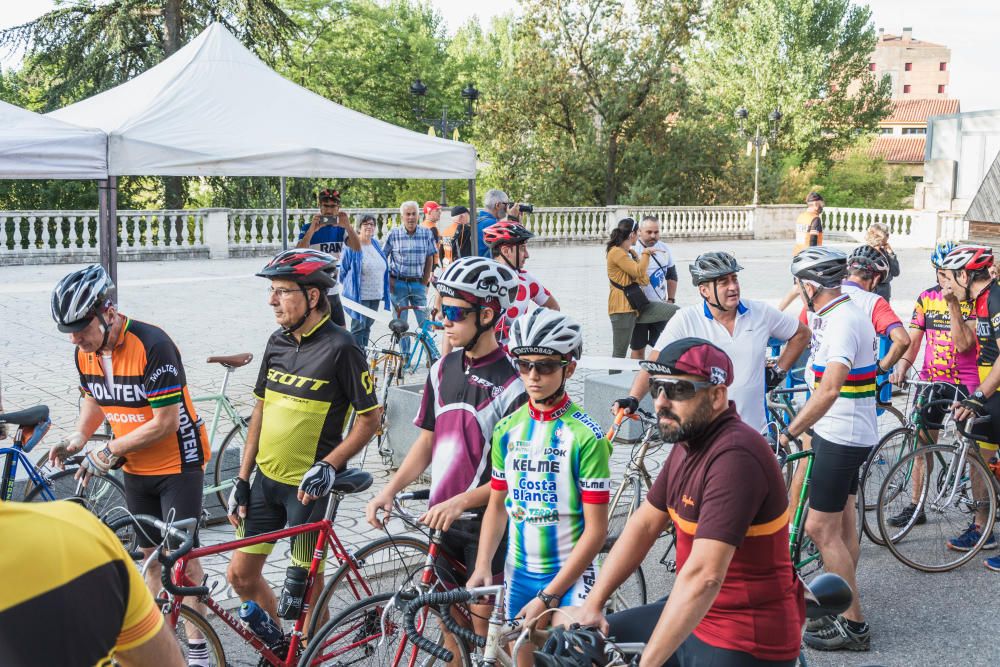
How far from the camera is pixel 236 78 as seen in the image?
35.1ft

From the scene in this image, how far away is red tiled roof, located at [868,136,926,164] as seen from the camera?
296ft

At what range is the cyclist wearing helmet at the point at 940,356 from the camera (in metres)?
7.25

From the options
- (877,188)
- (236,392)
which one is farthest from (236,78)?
(877,188)

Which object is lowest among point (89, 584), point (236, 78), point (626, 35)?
point (89, 584)

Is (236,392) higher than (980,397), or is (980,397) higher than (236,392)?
(980,397)

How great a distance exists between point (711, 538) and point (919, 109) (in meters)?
114

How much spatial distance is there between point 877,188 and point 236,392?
185 ft

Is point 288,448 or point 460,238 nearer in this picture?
point 288,448

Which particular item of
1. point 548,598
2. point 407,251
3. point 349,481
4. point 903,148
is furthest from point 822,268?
point 903,148

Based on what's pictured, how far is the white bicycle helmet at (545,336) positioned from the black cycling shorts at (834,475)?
2290 mm

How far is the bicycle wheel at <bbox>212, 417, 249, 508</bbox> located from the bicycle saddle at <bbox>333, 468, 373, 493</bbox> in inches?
120

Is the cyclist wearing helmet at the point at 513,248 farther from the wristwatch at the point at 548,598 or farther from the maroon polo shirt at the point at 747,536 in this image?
the maroon polo shirt at the point at 747,536

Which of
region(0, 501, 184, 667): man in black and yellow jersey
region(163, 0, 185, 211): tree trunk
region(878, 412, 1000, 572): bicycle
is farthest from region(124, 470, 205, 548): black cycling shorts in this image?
region(163, 0, 185, 211): tree trunk

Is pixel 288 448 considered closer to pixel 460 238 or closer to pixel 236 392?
pixel 236 392
